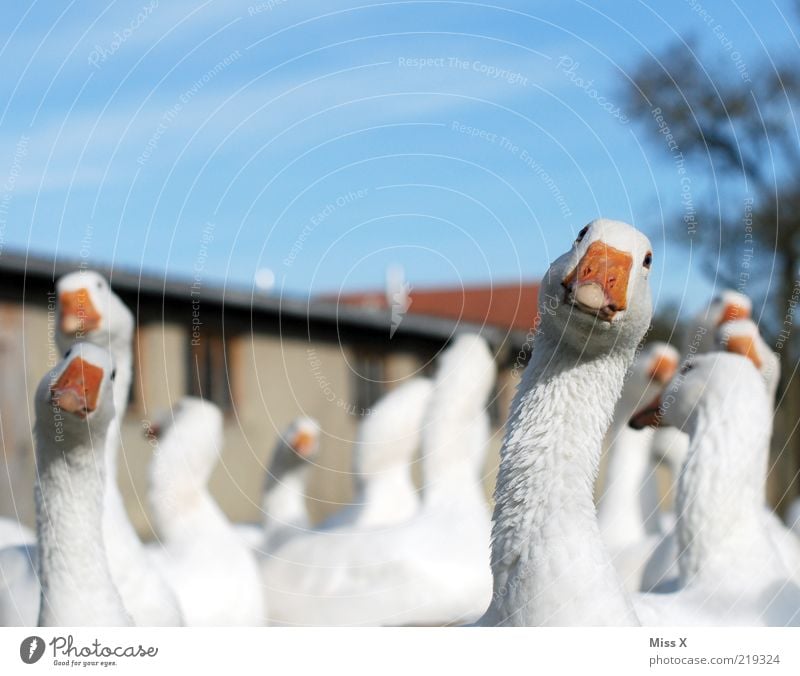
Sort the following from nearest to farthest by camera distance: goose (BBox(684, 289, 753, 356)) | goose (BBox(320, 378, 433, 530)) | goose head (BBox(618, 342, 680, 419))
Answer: goose (BBox(684, 289, 753, 356)) → goose (BBox(320, 378, 433, 530)) → goose head (BBox(618, 342, 680, 419))

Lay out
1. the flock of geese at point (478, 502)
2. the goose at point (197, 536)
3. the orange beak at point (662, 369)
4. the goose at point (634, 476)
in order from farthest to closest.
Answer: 1. the orange beak at point (662, 369)
2. the goose at point (634, 476)
3. the goose at point (197, 536)
4. the flock of geese at point (478, 502)

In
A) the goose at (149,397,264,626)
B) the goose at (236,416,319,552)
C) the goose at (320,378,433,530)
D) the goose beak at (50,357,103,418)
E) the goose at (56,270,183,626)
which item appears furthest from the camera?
the goose at (236,416,319,552)

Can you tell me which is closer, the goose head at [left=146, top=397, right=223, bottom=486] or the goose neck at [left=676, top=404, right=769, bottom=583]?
the goose neck at [left=676, top=404, right=769, bottom=583]

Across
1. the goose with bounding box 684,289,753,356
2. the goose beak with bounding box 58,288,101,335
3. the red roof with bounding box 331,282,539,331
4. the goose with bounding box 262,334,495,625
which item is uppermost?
the red roof with bounding box 331,282,539,331

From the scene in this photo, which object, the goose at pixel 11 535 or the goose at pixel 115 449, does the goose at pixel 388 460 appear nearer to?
the goose at pixel 11 535

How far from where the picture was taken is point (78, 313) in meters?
6.53

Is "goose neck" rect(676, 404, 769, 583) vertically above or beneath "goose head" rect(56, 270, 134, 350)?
beneath

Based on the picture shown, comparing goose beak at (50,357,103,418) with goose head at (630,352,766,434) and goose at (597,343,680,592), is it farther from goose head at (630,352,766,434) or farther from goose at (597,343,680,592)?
goose at (597,343,680,592)

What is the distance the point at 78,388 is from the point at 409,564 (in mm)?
3657

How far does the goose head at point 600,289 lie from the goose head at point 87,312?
313cm

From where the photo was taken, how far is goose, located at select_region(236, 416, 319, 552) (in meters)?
10.7

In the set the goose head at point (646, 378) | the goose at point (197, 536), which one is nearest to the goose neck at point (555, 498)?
the goose at point (197, 536)

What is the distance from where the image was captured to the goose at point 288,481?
10711 millimetres

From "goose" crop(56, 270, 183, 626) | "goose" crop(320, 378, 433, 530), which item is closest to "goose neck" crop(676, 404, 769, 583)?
"goose" crop(56, 270, 183, 626)
